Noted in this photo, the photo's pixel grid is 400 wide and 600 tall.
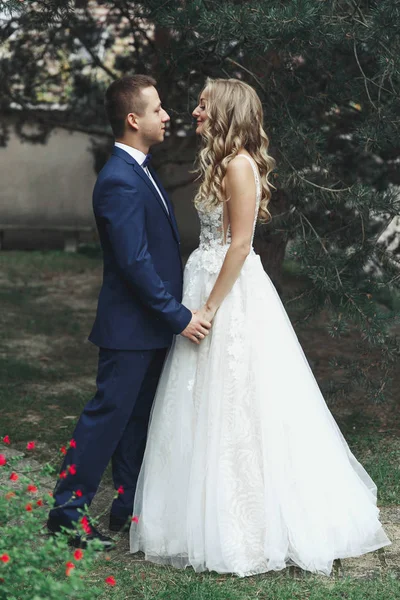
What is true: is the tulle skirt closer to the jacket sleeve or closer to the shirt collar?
the jacket sleeve

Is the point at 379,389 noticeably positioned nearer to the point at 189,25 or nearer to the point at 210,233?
the point at 210,233

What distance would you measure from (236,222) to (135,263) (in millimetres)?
448

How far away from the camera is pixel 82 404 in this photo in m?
6.05

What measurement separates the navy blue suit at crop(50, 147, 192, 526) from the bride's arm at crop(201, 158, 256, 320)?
166 mm

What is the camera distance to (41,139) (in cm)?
774

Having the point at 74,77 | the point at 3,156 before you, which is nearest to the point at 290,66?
the point at 74,77

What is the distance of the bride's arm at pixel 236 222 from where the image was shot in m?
3.53

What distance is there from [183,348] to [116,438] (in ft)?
1.59

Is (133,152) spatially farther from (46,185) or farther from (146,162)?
(46,185)

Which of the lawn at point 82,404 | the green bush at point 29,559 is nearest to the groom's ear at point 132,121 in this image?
the green bush at point 29,559

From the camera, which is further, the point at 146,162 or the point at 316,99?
the point at 316,99

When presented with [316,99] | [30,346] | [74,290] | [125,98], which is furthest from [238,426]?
[74,290]

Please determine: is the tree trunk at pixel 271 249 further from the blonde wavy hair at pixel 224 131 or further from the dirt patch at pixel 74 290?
the dirt patch at pixel 74 290

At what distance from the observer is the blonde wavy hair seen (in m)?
3.53
